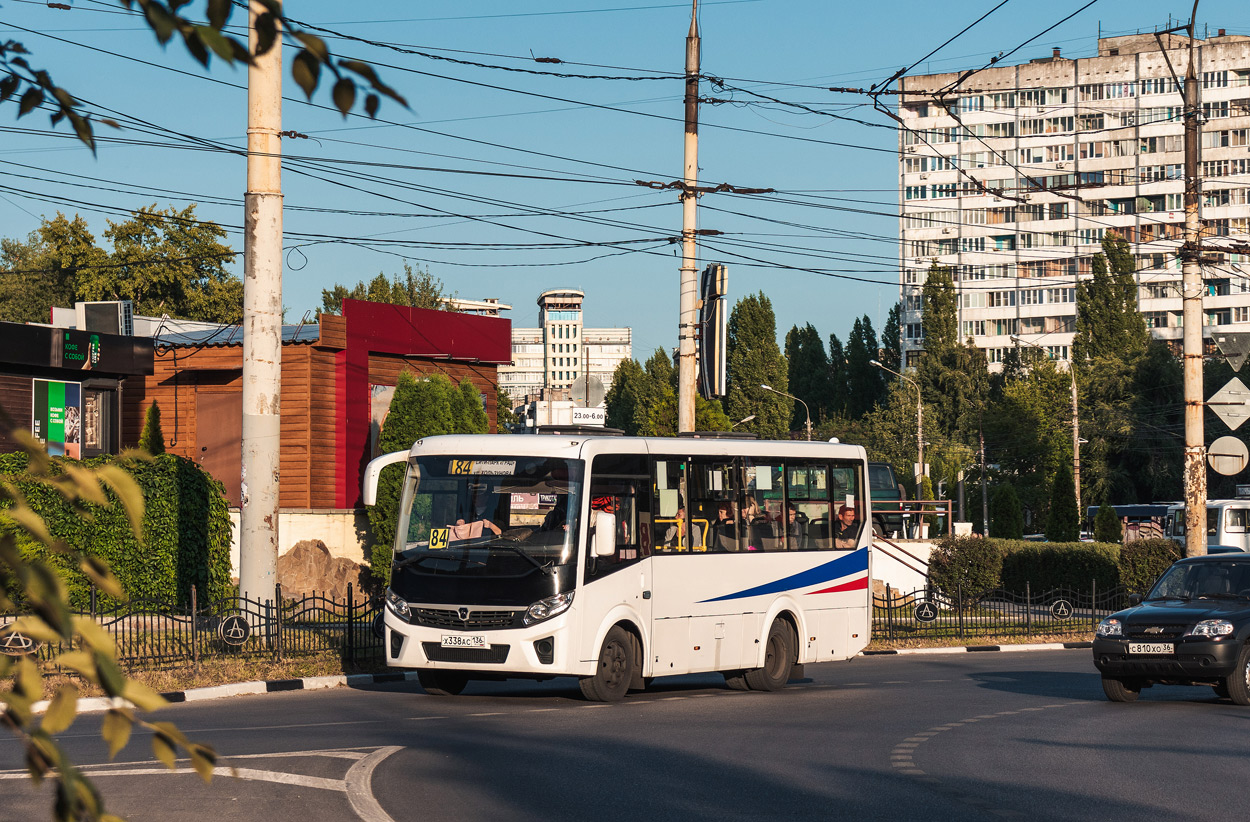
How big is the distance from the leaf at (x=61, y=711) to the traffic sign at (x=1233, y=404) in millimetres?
24417

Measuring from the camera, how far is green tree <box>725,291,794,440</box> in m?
95.2

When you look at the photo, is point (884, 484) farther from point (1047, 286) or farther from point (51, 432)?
point (1047, 286)

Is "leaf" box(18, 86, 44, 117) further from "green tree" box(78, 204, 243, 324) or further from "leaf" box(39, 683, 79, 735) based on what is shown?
"green tree" box(78, 204, 243, 324)

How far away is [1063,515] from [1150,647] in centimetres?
3668

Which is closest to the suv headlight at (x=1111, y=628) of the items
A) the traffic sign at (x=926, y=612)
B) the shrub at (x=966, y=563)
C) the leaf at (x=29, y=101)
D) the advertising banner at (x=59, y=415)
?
the traffic sign at (x=926, y=612)

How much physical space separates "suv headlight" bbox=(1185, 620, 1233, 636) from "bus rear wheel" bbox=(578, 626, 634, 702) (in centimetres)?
634

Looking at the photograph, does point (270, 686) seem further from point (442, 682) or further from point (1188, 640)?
point (1188, 640)

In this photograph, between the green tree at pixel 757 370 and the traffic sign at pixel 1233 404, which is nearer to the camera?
the traffic sign at pixel 1233 404

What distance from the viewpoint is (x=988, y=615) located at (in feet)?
105

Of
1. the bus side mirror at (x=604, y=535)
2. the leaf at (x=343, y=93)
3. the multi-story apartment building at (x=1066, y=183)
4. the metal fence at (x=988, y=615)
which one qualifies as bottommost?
the metal fence at (x=988, y=615)

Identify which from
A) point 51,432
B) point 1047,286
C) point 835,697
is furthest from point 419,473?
point 1047,286

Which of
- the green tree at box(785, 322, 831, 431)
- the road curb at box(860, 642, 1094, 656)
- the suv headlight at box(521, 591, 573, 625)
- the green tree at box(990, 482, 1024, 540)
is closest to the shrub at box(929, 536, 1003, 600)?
the green tree at box(990, 482, 1024, 540)

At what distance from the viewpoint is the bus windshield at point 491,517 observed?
15812mm

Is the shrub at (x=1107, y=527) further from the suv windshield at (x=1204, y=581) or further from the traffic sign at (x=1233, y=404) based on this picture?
the suv windshield at (x=1204, y=581)
